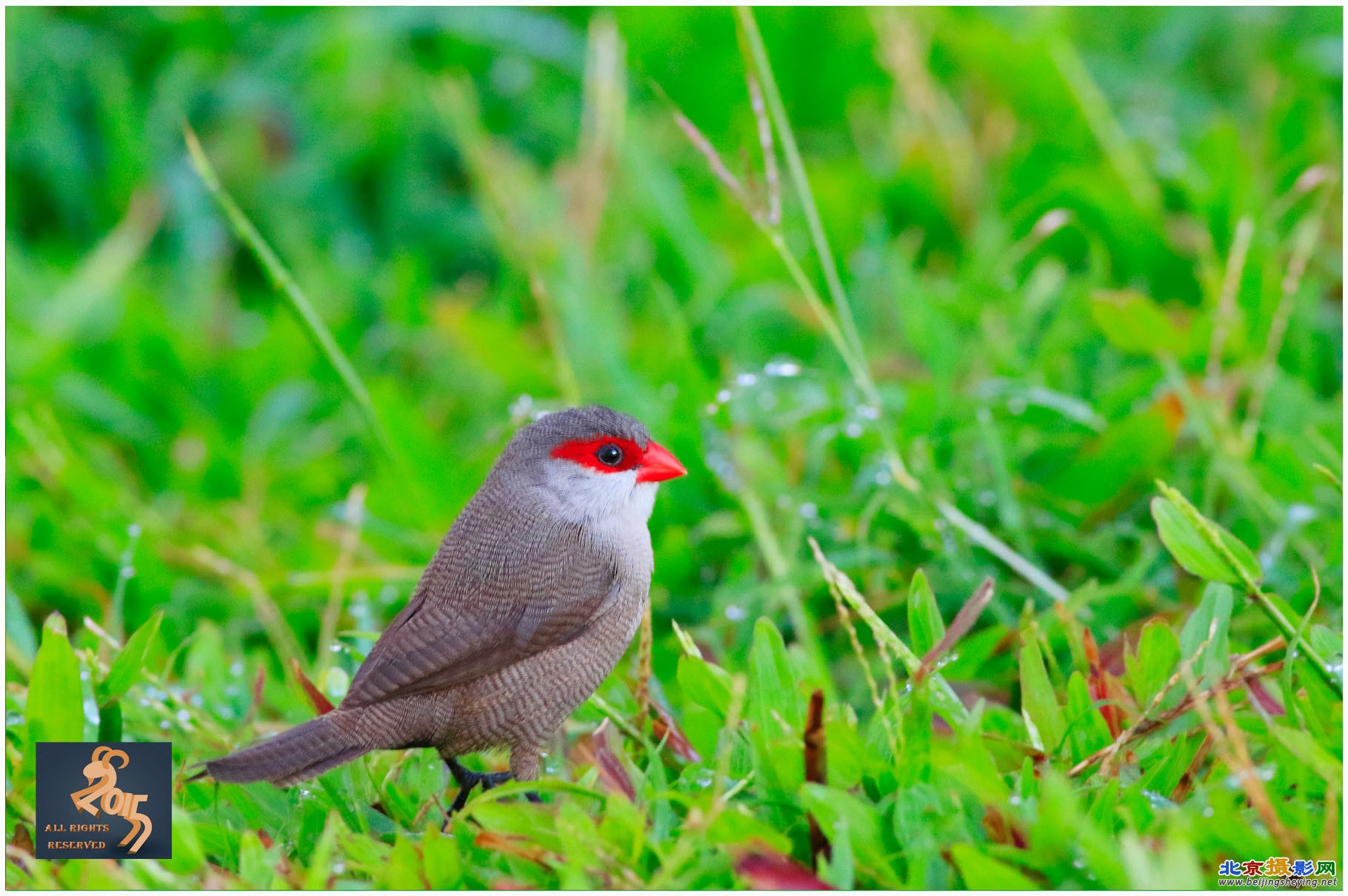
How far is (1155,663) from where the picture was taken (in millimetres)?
2381

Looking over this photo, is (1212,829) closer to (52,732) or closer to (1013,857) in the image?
(1013,857)

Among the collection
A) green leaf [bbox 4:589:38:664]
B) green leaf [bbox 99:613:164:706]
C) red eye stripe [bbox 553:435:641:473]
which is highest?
red eye stripe [bbox 553:435:641:473]

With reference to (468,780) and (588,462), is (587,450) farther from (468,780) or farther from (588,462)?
(468,780)

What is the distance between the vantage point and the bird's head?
238cm

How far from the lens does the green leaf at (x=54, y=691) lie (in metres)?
2.39

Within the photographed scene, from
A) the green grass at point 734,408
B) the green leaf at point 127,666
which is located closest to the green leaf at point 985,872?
the green grass at point 734,408

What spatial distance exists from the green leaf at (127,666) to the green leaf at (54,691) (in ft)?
0.19

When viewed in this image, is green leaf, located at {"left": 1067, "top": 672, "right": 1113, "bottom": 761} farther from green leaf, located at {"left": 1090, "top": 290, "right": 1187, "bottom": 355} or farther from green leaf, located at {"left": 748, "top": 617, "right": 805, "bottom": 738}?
Result: green leaf, located at {"left": 1090, "top": 290, "right": 1187, "bottom": 355}

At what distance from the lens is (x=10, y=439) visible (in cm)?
400

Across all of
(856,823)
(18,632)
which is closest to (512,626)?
(856,823)

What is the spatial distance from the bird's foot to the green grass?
5 centimetres

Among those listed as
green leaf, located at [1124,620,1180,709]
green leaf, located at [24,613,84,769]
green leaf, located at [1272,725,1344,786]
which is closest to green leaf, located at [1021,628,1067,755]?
green leaf, located at [1124,620,1180,709]

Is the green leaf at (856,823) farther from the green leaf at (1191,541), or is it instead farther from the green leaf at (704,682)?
the green leaf at (1191,541)

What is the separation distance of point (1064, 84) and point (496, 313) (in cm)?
234
